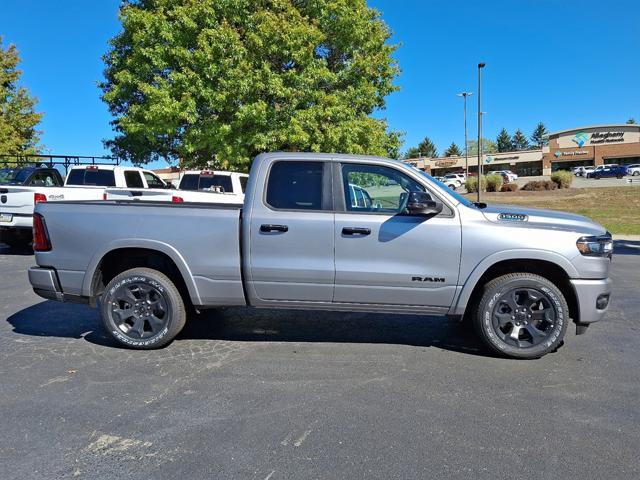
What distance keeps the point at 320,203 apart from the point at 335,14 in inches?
634

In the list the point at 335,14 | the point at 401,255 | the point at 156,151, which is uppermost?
the point at 335,14

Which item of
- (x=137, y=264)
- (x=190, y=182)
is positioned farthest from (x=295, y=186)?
(x=190, y=182)

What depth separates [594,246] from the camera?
13.3 ft

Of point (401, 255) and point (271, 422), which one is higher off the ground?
point (401, 255)

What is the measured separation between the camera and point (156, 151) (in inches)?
812

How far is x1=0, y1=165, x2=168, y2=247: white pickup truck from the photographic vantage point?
9797 millimetres

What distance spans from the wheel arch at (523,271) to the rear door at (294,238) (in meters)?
1.23

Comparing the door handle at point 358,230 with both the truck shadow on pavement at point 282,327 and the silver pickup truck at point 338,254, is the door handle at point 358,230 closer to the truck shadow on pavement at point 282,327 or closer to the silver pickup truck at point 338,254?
the silver pickup truck at point 338,254

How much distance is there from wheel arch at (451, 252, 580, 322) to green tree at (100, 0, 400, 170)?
40.0 feet

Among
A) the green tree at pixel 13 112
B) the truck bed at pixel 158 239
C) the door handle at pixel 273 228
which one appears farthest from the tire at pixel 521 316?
the green tree at pixel 13 112

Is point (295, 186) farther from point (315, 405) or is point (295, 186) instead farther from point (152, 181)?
point (152, 181)

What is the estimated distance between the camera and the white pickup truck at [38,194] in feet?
32.1

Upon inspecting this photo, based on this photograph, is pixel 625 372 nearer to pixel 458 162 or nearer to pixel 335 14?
pixel 335 14

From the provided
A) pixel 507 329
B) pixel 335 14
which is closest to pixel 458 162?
pixel 335 14
